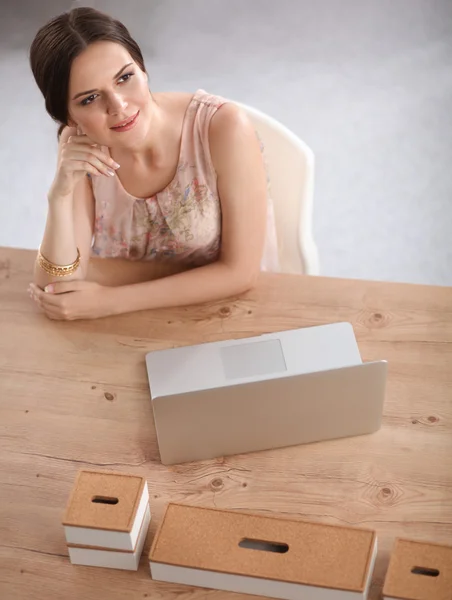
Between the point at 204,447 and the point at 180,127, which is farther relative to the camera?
the point at 180,127

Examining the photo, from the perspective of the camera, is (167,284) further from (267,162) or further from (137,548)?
(137,548)

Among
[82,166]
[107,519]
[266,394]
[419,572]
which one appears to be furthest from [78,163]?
[419,572]

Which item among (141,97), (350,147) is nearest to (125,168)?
(141,97)

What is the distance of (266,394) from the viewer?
1501 mm

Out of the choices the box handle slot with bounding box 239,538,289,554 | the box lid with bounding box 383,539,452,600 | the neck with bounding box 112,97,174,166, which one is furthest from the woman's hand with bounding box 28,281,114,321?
the box lid with bounding box 383,539,452,600

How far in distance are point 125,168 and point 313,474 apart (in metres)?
0.81

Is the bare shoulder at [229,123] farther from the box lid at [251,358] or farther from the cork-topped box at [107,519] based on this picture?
the cork-topped box at [107,519]

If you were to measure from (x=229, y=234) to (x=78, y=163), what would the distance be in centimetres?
33

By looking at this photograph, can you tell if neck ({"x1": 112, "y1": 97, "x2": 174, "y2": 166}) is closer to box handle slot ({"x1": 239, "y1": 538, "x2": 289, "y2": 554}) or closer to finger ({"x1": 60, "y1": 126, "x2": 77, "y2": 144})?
finger ({"x1": 60, "y1": 126, "x2": 77, "y2": 144})

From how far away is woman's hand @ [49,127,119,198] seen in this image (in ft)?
6.02

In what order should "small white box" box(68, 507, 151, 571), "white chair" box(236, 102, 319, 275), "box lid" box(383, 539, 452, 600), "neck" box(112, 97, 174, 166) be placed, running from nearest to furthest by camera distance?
"box lid" box(383, 539, 452, 600) → "small white box" box(68, 507, 151, 571) → "neck" box(112, 97, 174, 166) → "white chair" box(236, 102, 319, 275)

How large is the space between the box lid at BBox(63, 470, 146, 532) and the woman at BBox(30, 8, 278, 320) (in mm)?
460

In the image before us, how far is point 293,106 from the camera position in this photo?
12.6 feet

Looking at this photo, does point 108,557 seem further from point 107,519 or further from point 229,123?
point 229,123
